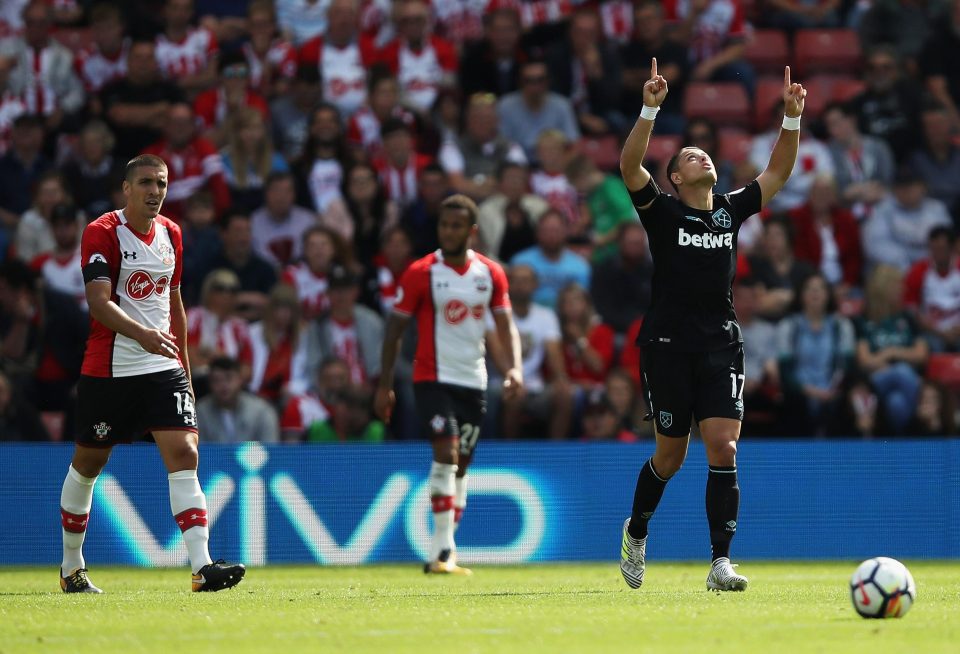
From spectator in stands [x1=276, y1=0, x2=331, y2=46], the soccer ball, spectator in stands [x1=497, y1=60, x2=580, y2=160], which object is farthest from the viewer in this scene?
spectator in stands [x1=276, y1=0, x2=331, y2=46]

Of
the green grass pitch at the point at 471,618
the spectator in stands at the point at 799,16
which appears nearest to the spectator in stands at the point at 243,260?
the green grass pitch at the point at 471,618

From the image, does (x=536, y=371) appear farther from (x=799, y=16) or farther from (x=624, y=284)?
(x=799, y=16)

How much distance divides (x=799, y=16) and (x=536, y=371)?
797cm

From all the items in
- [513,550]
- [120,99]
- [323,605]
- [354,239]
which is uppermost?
[120,99]

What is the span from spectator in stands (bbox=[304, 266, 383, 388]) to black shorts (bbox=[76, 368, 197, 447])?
613 centimetres

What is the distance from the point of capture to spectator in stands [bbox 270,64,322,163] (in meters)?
17.4

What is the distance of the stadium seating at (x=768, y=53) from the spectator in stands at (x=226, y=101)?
6.57 metres

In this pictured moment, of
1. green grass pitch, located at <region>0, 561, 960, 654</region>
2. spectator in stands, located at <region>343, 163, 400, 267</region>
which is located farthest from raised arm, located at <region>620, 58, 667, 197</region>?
spectator in stands, located at <region>343, 163, 400, 267</region>

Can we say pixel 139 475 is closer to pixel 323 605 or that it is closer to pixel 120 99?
pixel 323 605

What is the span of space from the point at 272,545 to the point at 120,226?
461cm

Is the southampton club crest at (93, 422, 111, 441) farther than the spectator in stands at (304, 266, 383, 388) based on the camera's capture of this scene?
No

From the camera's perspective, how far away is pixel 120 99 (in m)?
17.4

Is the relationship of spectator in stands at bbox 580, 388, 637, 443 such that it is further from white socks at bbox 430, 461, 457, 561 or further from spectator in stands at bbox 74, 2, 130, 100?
spectator in stands at bbox 74, 2, 130, 100

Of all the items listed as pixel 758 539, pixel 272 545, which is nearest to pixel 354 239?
pixel 272 545
